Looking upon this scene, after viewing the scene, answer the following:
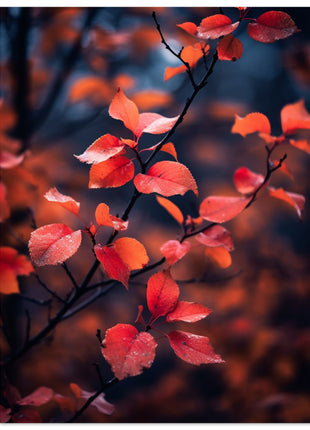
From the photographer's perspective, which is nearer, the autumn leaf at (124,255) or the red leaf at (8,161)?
the autumn leaf at (124,255)

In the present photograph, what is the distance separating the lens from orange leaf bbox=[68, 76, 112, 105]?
1.21 meters

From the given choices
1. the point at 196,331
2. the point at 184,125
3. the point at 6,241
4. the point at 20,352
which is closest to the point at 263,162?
the point at 184,125

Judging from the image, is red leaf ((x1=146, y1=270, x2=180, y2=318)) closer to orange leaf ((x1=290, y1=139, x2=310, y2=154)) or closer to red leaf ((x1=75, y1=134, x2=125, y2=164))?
red leaf ((x1=75, y1=134, x2=125, y2=164))

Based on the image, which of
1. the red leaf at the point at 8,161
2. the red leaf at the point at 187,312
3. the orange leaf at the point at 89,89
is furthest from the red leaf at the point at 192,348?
the orange leaf at the point at 89,89

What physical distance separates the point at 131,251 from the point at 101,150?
0.46ft

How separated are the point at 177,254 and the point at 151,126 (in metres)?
0.20

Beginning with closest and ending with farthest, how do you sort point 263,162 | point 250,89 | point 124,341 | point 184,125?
point 124,341 < point 184,125 < point 263,162 < point 250,89

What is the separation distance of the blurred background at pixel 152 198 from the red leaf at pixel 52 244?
303 mm

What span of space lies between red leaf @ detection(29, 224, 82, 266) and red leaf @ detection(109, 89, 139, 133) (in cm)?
17

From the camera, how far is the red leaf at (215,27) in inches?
17.0

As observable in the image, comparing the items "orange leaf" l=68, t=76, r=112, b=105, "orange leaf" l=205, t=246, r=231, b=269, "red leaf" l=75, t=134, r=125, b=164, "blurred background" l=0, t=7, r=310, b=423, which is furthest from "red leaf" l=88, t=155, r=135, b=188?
"orange leaf" l=68, t=76, r=112, b=105

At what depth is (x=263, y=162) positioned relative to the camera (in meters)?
1.77

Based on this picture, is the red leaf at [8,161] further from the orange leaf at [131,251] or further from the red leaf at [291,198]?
the red leaf at [291,198]

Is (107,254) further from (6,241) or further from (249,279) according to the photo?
(249,279)
